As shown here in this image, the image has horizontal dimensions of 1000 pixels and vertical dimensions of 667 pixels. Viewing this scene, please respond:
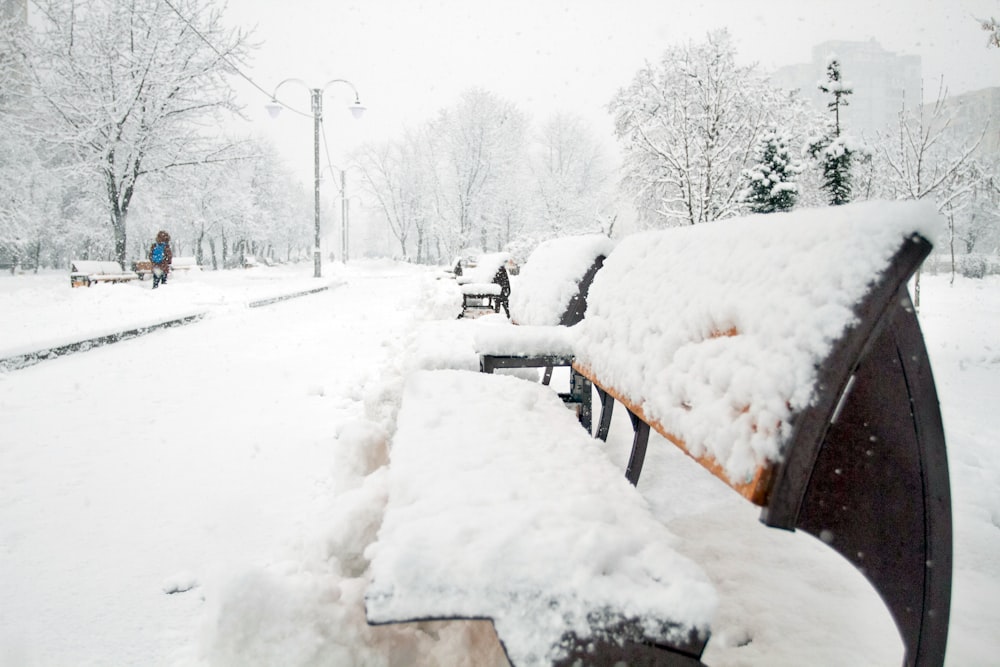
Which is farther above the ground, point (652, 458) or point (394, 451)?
point (394, 451)

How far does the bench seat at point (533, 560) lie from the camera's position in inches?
31.8

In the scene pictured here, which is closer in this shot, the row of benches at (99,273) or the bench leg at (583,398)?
the bench leg at (583,398)

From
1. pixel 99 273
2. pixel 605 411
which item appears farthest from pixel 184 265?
pixel 605 411

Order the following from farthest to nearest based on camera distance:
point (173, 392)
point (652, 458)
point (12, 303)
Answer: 1. point (12, 303)
2. point (173, 392)
3. point (652, 458)

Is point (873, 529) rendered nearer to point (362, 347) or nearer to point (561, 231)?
point (362, 347)

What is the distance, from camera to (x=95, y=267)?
16.7 metres

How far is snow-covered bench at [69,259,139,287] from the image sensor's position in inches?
622

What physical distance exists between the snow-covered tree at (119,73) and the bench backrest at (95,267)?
0.57 meters

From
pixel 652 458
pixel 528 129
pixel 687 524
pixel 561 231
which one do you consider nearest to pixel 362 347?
pixel 652 458

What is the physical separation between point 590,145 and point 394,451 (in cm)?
4373

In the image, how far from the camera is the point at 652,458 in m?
3.27

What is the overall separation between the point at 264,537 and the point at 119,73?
19.4 meters

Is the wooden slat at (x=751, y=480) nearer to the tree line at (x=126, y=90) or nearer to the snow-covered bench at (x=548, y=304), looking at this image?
the snow-covered bench at (x=548, y=304)

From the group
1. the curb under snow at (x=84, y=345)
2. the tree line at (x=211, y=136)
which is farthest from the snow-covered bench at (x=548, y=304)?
the curb under snow at (x=84, y=345)
